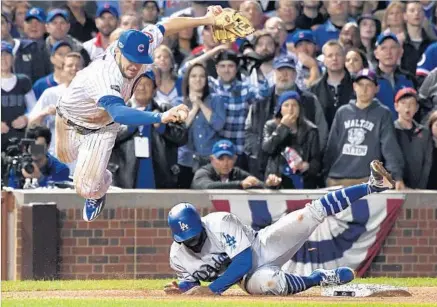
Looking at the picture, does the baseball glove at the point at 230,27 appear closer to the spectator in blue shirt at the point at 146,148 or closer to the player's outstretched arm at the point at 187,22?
the player's outstretched arm at the point at 187,22

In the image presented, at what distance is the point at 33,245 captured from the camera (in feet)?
46.5

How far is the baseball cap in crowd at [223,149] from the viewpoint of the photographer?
14430 mm

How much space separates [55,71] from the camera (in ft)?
52.2

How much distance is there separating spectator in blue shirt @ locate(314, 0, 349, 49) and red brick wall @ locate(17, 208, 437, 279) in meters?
2.95

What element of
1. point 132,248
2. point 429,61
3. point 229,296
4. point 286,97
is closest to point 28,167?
point 132,248

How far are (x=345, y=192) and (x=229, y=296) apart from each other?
→ 141 cm

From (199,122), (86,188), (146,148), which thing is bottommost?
(86,188)

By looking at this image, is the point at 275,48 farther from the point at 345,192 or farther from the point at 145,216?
the point at 345,192

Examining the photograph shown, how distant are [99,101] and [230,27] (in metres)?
1.46

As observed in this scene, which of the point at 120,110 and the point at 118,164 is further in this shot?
the point at 118,164

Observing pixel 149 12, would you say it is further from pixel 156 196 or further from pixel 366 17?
pixel 156 196

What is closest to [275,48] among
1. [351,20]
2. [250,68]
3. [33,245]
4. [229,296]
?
[250,68]

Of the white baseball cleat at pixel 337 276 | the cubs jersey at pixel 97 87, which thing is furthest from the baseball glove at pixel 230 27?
the white baseball cleat at pixel 337 276

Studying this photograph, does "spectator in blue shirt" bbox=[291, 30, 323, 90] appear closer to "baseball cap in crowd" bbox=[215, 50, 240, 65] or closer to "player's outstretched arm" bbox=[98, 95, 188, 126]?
"baseball cap in crowd" bbox=[215, 50, 240, 65]
